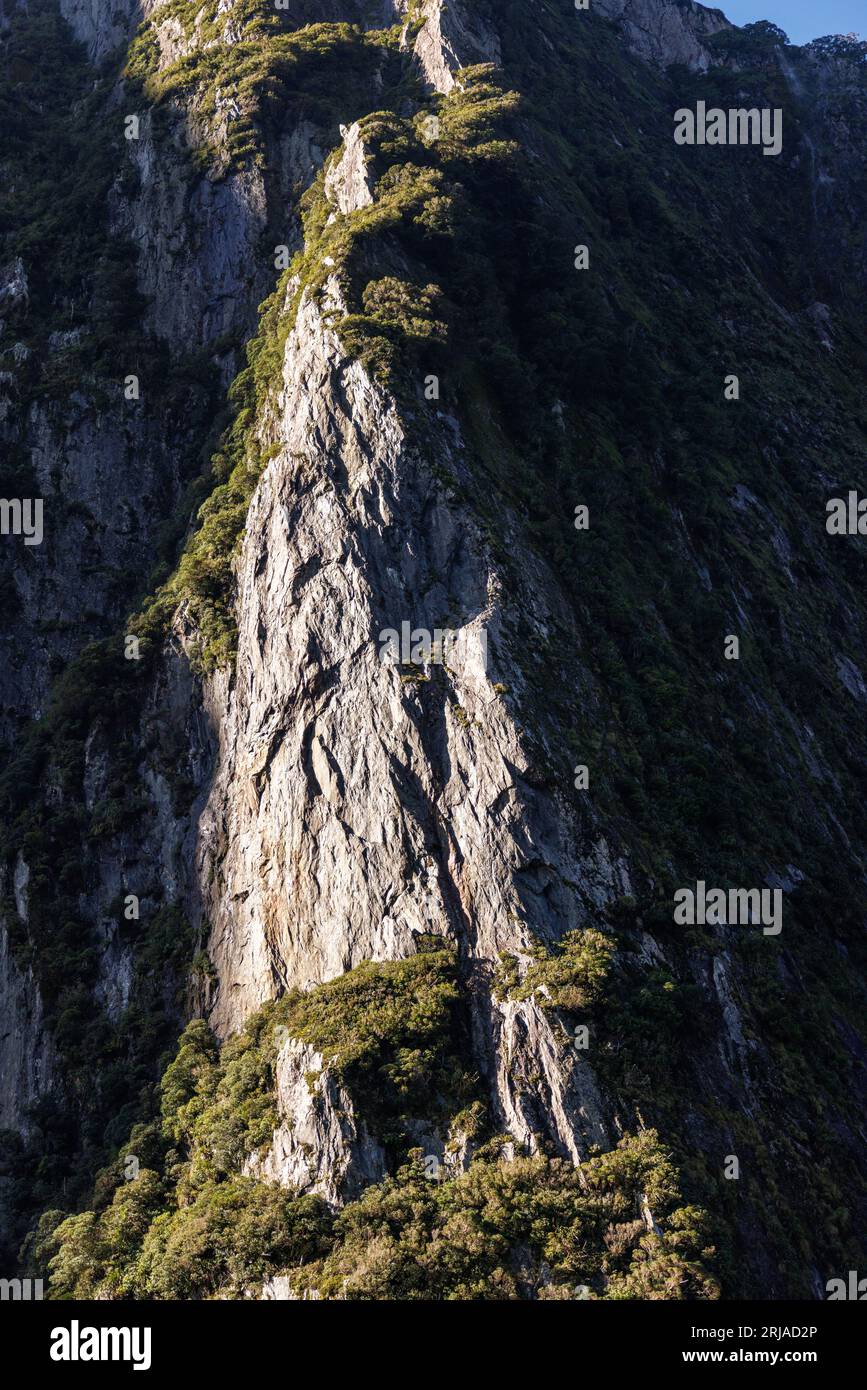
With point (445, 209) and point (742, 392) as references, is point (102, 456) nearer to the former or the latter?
point (445, 209)

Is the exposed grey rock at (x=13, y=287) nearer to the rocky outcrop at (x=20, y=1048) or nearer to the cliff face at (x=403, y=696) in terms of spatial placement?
the cliff face at (x=403, y=696)

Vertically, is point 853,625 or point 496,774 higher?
point 853,625

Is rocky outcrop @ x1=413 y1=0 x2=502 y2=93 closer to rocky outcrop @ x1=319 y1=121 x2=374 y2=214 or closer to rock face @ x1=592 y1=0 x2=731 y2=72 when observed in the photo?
rocky outcrop @ x1=319 y1=121 x2=374 y2=214

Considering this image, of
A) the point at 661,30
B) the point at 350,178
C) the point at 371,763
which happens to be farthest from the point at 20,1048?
the point at 661,30

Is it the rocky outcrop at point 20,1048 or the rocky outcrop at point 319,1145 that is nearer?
the rocky outcrop at point 319,1145

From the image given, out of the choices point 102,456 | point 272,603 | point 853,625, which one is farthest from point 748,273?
point 272,603

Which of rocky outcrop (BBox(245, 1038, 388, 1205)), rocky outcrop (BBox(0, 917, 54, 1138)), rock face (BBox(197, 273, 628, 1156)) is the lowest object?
rocky outcrop (BBox(245, 1038, 388, 1205))

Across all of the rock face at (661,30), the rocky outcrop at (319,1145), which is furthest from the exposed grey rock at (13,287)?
the rock face at (661,30)

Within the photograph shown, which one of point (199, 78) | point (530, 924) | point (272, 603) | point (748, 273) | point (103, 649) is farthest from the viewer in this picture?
point (748, 273)

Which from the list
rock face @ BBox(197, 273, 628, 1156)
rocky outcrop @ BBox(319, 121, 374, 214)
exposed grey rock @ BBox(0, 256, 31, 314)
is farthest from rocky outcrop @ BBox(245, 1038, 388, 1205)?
exposed grey rock @ BBox(0, 256, 31, 314)
